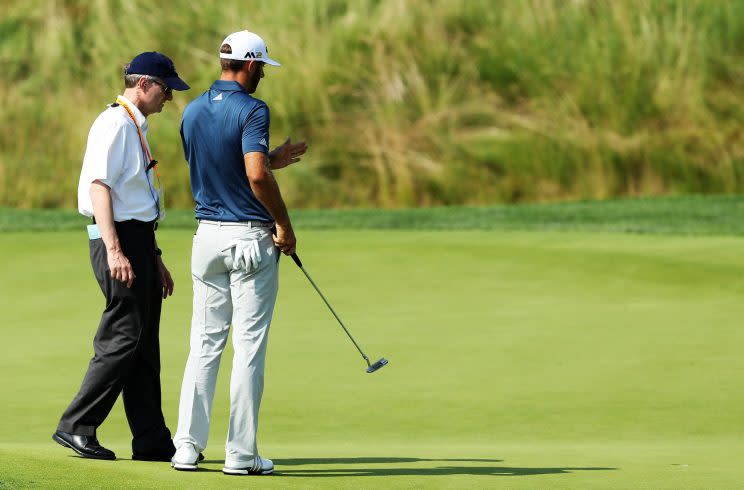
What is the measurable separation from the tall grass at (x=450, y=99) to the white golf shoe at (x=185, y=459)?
13.5 metres

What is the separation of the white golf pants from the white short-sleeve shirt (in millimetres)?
274

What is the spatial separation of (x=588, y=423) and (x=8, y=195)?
14.0m

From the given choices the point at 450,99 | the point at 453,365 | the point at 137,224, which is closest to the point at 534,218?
the point at 450,99

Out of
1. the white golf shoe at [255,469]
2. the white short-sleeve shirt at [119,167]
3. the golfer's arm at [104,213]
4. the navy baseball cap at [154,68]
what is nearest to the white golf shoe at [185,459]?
the white golf shoe at [255,469]

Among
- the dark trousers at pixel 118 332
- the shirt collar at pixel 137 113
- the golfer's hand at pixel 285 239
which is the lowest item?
the dark trousers at pixel 118 332

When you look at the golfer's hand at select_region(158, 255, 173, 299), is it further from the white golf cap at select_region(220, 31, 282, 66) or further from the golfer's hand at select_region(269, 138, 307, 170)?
the white golf cap at select_region(220, 31, 282, 66)

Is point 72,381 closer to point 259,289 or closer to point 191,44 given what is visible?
point 259,289

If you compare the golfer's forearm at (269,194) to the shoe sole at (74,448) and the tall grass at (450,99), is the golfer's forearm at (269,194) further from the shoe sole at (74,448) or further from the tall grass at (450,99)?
the tall grass at (450,99)

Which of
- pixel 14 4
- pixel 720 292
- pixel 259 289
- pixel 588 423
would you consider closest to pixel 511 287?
pixel 720 292

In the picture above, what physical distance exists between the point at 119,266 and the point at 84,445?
671 millimetres

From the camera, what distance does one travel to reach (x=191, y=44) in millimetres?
20984

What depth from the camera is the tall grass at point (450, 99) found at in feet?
63.0

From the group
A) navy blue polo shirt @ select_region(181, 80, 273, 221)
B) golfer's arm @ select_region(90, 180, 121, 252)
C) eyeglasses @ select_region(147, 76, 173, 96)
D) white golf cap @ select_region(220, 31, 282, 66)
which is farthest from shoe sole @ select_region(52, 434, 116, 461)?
white golf cap @ select_region(220, 31, 282, 66)

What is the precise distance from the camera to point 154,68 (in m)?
5.75
